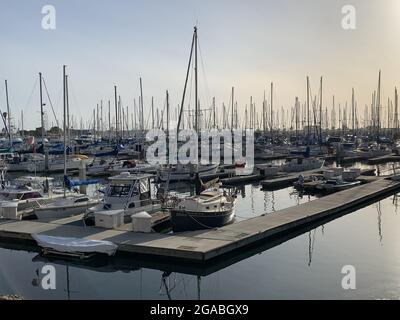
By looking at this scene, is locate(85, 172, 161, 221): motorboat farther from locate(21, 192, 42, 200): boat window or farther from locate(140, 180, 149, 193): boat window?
locate(21, 192, 42, 200): boat window

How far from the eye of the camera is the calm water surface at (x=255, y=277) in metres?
15.9

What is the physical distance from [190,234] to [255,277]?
3950 millimetres

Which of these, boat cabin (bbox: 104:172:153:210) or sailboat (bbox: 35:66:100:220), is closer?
boat cabin (bbox: 104:172:153:210)

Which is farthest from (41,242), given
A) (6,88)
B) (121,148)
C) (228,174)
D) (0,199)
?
(121,148)

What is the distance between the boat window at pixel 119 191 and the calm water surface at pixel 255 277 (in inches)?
197

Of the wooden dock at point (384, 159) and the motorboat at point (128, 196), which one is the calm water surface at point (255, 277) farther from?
the wooden dock at point (384, 159)

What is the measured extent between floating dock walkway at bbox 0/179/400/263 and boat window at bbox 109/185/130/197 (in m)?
2.26

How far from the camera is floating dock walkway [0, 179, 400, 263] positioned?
18.1 m

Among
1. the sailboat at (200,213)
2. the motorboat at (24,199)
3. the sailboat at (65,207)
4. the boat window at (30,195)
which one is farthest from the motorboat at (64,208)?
the sailboat at (200,213)

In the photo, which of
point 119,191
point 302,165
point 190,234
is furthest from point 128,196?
point 302,165

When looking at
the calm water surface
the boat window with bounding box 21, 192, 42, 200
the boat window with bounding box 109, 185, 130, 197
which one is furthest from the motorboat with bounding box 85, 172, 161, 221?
the boat window with bounding box 21, 192, 42, 200

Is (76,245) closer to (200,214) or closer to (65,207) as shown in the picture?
(200,214)

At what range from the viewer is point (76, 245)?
18609 millimetres
